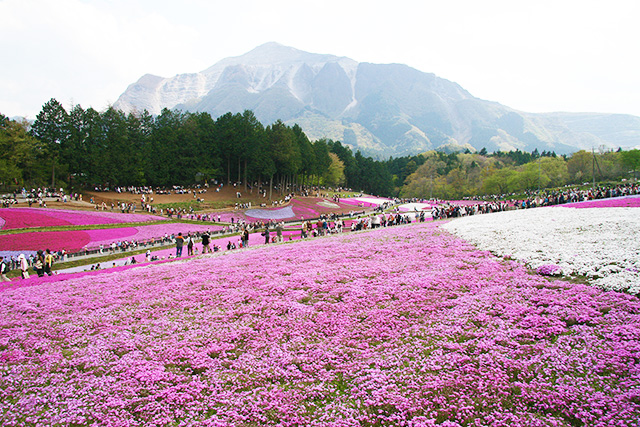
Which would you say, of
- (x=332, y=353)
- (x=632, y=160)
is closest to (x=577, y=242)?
(x=332, y=353)

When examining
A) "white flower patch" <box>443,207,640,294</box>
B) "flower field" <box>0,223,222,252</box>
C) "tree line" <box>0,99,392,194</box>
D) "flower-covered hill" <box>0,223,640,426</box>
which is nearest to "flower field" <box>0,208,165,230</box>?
"flower field" <box>0,223,222,252</box>

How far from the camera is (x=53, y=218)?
4225 centimetres

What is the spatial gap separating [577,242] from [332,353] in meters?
14.2

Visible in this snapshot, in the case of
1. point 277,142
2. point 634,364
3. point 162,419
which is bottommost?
point 162,419

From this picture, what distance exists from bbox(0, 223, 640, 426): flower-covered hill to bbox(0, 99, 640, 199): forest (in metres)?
62.5

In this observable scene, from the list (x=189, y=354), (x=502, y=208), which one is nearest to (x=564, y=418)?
(x=189, y=354)

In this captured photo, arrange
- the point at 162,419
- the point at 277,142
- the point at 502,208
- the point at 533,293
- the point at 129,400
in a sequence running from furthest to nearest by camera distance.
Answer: the point at 277,142
the point at 502,208
the point at 533,293
the point at 129,400
the point at 162,419

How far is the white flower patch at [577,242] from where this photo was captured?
485 inches

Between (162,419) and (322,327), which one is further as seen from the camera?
(322,327)

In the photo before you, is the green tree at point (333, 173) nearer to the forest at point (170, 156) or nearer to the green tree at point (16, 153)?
the forest at point (170, 156)

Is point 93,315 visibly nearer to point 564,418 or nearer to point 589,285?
point 564,418

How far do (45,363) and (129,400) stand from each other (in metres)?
3.35

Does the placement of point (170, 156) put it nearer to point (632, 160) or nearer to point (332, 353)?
point (332, 353)

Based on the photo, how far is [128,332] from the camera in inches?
419
